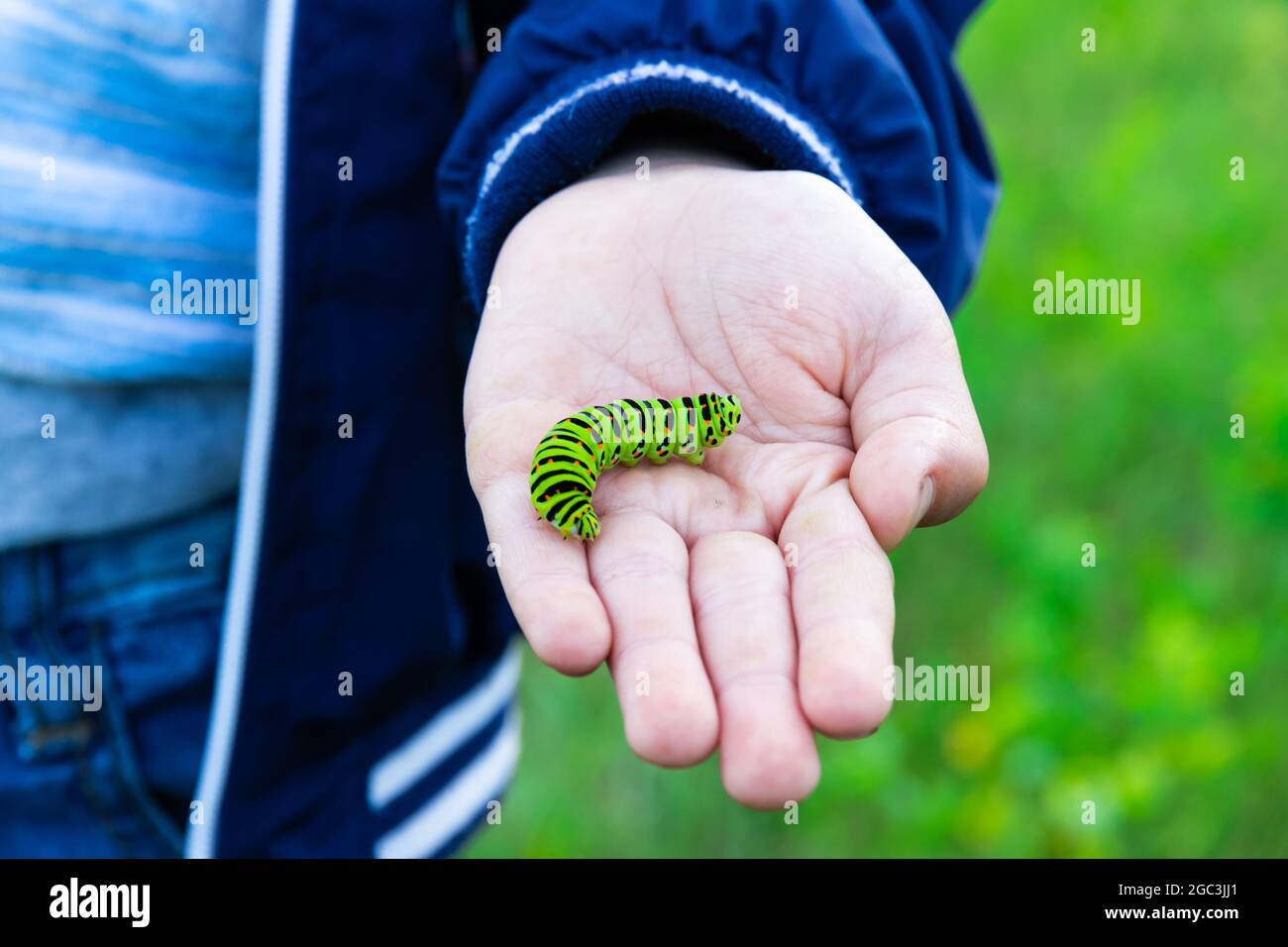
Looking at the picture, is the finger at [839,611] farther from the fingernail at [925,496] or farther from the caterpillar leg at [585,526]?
the caterpillar leg at [585,526]

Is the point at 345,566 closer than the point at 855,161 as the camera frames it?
No

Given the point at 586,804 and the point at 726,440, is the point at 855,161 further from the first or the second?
the point at 586,804

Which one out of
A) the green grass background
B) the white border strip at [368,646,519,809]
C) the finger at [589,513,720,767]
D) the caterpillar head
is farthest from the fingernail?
the green grass background

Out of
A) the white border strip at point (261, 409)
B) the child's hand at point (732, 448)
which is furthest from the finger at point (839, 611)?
the white border strip at point (261, 409)

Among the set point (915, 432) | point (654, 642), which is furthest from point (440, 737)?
point (915, 432)

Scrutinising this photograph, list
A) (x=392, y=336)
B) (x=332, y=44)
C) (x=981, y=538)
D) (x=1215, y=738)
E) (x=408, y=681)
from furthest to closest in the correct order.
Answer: (x=981, y=538) < (x=1215, y=738) < (x=408, y=681) < (x=392, y=336) < (x=332, y=44)

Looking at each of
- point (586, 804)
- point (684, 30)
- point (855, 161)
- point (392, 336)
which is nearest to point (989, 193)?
point (855, 161)

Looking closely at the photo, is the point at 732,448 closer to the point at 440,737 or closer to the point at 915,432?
the point at 915,432
